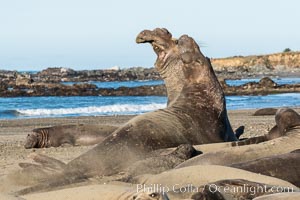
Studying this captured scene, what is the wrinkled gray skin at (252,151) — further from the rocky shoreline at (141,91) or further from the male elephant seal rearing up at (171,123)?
the rocky shoreline at (141,91)

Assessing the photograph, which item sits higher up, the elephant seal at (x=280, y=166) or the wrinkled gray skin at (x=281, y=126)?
the wrinkled gray skin at (x=281, y=126)

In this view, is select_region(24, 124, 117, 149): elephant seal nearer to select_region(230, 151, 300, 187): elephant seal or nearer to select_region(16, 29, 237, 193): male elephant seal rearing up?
select_region(16, 29, 237, 193): male elephant seal rearing up

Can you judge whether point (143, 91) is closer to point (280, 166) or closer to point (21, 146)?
point (21, 146)

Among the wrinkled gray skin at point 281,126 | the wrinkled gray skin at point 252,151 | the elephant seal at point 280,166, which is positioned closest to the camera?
the elephant seal at point 280,166

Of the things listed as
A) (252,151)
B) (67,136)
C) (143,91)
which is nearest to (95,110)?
(143,91)

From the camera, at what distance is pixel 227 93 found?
39.6m

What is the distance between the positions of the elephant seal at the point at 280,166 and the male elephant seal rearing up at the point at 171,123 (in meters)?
2.07

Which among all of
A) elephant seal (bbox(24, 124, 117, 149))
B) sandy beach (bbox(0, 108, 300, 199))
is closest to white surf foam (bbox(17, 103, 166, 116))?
sandy beach (bbox(0, 108, 300, 199))

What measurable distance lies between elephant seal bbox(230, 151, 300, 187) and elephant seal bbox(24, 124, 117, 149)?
18.5 feet

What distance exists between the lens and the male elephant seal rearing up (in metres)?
9.13

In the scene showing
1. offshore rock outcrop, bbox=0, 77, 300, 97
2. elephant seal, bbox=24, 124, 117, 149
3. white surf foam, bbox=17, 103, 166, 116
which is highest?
offshore rock outcrop, bbox=0, 77, 300, 97

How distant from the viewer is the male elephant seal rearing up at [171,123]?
913cm

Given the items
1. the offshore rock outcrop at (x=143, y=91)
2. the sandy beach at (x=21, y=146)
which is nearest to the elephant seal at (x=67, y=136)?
the sandy beach at (x=21, y=146)

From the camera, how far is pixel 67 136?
13281mm
